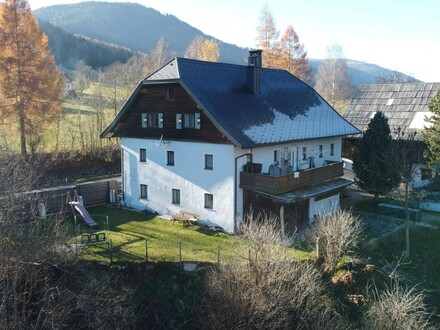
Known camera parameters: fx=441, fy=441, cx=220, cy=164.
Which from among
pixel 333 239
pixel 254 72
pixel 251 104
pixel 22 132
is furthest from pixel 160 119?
pixel 22 132

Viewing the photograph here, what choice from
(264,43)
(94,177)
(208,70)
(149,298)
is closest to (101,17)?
(264,43)

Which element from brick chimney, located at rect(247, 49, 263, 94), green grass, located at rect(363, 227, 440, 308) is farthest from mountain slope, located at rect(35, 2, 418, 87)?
green grass, located at rect(363, 227, 440, 308)

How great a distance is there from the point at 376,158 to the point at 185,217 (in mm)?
12462

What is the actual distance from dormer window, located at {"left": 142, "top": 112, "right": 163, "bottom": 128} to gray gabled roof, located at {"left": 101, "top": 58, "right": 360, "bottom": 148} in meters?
1.98

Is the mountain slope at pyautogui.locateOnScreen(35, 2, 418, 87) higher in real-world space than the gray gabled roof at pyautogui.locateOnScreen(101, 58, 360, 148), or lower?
higher

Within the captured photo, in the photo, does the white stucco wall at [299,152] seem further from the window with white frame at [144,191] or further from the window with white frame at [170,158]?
the window with white frame at [144,191]

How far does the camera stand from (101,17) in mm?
137750

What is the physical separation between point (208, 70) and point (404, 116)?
19230 millimetres

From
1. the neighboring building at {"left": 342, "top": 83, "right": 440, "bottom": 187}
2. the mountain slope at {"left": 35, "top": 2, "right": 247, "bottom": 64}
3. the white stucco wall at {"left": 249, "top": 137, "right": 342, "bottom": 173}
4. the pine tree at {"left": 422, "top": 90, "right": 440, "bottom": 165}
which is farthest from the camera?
the mountain slope at {"left": 35, "top": 2, "right": 247, "bottom": 64}

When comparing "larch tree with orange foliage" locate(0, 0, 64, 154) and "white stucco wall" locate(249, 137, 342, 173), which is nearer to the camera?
"white stucco wall" locate(249, 137, 342, 173)

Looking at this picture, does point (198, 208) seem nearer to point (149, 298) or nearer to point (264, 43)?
point (149, 298)

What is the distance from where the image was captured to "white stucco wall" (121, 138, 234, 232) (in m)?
23.3

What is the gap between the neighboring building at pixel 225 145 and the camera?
23.0m

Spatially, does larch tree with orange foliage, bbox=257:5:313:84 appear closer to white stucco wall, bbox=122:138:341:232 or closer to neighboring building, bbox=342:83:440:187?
neighboring building, bbox=342:83:440:187
